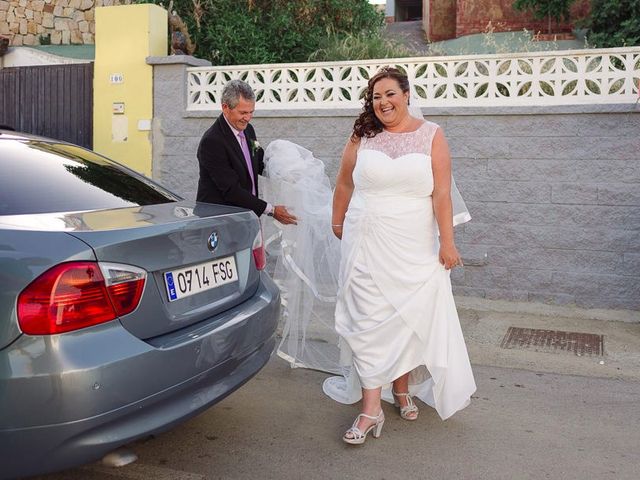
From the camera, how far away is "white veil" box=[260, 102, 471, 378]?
14.5 feet

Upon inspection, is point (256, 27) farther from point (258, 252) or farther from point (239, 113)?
point (258, 252)

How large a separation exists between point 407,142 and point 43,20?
1675 cm

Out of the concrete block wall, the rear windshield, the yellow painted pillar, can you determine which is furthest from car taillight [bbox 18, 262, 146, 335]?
the yellow painted pillar

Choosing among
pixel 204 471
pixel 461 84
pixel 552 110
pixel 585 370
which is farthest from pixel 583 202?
pixel 204 471

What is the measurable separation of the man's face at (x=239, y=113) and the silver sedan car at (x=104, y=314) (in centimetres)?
109

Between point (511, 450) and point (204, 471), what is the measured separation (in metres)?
1.51

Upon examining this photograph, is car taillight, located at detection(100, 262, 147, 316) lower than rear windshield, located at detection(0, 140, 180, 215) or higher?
lower

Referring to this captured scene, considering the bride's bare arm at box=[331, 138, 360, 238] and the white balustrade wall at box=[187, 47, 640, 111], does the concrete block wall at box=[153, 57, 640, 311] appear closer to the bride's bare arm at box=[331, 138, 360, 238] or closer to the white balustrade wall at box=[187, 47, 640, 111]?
the white balustrade wall at box=[187, 47, 640, 111]

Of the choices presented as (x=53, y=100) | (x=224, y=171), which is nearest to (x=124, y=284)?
(x=224, y=171)

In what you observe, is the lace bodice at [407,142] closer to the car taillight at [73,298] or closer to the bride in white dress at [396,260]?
the bride in white dress at [396,260]

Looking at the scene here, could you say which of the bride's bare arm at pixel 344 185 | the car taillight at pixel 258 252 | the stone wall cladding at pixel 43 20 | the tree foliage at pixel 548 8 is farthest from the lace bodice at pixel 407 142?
the stone wall cladding at pixel 43 20

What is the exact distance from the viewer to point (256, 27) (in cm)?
889

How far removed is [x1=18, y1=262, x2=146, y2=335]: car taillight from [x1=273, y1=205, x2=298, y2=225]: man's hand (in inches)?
73.2

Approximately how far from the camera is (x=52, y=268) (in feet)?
7.91
